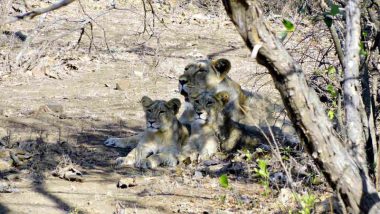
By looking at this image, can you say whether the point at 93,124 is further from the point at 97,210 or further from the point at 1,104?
the point at 97,210

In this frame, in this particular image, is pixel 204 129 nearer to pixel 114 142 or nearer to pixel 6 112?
pixel 114 142

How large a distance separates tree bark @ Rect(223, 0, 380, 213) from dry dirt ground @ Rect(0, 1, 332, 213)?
49.7 inches

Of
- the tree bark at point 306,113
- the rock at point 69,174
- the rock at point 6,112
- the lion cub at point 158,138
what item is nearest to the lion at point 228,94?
the lion cub at point 158,138

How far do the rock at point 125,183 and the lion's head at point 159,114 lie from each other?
130 centimetres

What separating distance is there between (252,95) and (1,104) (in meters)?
4.39

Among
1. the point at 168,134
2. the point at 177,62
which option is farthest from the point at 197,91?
the point at 177,62

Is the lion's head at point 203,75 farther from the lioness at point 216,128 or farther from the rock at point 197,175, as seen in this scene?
the rock at point 197,175

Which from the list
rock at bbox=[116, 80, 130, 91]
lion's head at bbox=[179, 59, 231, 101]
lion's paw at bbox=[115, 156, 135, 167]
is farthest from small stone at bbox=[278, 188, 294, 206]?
rock at bbox=[116, 80, 130, 91]

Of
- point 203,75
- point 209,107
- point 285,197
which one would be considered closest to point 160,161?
point 209,107

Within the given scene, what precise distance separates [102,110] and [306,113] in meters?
8.13

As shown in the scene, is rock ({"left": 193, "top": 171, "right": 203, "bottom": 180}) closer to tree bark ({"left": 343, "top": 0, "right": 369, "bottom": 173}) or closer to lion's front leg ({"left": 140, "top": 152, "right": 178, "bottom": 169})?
lion's front leg ({"left": 140, "top": 152, "right": 178, "bottom": 169})

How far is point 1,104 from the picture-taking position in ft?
41.2

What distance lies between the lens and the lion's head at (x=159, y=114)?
873cm

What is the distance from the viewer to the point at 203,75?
964 centimetres
